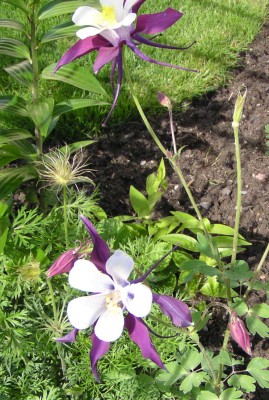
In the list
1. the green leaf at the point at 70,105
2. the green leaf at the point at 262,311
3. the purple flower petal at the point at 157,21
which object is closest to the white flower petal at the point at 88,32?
the purple flower petal at the point at 157,21

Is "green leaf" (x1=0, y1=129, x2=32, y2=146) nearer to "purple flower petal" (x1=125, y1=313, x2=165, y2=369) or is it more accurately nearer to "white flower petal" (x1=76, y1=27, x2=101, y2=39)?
"white flower petal" (x1=76, y1=27, x2=101, y2=39)

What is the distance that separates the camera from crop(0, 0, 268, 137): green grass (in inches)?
119

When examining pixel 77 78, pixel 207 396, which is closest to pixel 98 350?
pixel 207 396

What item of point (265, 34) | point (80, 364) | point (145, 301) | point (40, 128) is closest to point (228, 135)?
point (265, 34)

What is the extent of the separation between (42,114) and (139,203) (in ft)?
1.86

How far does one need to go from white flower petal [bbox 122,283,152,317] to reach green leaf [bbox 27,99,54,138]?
3.85 feet

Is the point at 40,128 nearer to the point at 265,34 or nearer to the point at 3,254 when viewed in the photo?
the point at 3,254

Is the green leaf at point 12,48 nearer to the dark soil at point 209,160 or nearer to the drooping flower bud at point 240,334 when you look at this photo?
the dark soil at point 209,160

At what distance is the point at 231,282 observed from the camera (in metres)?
1.61

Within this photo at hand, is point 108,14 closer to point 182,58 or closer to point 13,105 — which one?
point 13,105

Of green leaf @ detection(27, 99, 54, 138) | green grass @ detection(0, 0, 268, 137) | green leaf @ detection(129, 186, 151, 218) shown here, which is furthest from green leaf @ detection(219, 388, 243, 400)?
green grass @ detection(0, 0, 268, 137)

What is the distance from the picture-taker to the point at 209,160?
9.41ft

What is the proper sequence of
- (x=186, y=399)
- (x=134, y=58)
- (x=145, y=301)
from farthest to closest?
(x=134, y=58), (x=186, y=399), (x=145, y=301)

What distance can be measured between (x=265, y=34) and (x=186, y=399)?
8.15ft
